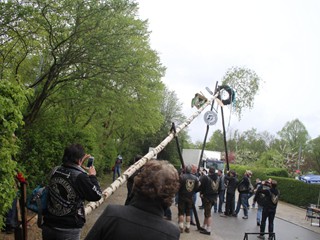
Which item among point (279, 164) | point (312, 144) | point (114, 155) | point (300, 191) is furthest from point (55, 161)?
point (312, 144)

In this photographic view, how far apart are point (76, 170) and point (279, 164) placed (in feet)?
143

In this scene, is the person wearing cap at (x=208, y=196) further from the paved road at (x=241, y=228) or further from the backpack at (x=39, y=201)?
the backpack at (x=39, y=201)

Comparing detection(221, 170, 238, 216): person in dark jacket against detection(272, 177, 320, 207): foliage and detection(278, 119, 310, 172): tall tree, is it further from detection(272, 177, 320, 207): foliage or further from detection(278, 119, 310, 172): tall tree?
detection(278, 119, 310, 172): tall tree

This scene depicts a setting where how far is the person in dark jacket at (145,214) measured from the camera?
7.00ft

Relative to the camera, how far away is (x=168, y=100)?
1941 inches

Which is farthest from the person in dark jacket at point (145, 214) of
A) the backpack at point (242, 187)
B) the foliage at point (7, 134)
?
the backpack at point (242, 187)

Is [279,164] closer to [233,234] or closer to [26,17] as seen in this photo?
[233,234]

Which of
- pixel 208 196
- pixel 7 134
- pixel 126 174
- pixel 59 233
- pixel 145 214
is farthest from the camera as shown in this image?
pixel 208 196

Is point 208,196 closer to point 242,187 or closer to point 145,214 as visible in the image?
point 242,187

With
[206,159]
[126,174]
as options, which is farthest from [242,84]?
[126,174]

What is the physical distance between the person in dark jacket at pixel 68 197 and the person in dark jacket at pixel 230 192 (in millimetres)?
11585

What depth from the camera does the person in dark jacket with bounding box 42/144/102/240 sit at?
3.78m

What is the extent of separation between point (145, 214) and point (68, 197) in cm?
190

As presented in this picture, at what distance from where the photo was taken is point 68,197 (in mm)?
3807
